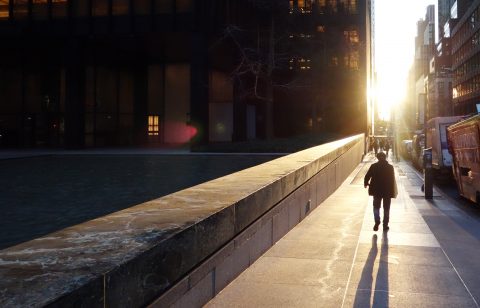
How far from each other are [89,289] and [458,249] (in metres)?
6.45

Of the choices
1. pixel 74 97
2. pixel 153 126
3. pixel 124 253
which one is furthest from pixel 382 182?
pixel 153 126

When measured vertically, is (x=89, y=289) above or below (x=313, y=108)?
below

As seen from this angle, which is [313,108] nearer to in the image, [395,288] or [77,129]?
[77,129]

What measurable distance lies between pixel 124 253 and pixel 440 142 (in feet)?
67.3

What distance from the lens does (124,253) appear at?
3090 mm

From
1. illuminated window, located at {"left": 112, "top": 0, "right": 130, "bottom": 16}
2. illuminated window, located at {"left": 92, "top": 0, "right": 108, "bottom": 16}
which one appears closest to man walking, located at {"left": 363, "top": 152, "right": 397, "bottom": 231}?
illuminated window, located at {"left": 112, "top": 0, "right": 130, "bottom": 16}

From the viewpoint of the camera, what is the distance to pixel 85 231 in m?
3.74

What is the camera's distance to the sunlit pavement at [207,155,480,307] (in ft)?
16.2

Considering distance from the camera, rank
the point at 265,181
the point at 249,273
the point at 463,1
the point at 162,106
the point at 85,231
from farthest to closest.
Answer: the point at 463,1 → the point at 162,106 → the point at 265,181 → the point at 249,273 → the point at 85,231

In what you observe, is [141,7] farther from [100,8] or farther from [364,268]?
[364,268]

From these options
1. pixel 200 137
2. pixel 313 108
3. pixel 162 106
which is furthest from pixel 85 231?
pixel 313 108

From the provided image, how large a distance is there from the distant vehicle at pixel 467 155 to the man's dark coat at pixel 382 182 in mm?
4255

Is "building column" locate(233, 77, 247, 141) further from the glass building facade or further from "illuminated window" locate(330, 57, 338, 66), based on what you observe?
"illuminated window" locate(330, 57, 338, 66)

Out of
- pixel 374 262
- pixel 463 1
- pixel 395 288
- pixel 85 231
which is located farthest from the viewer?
pixel 463 1
